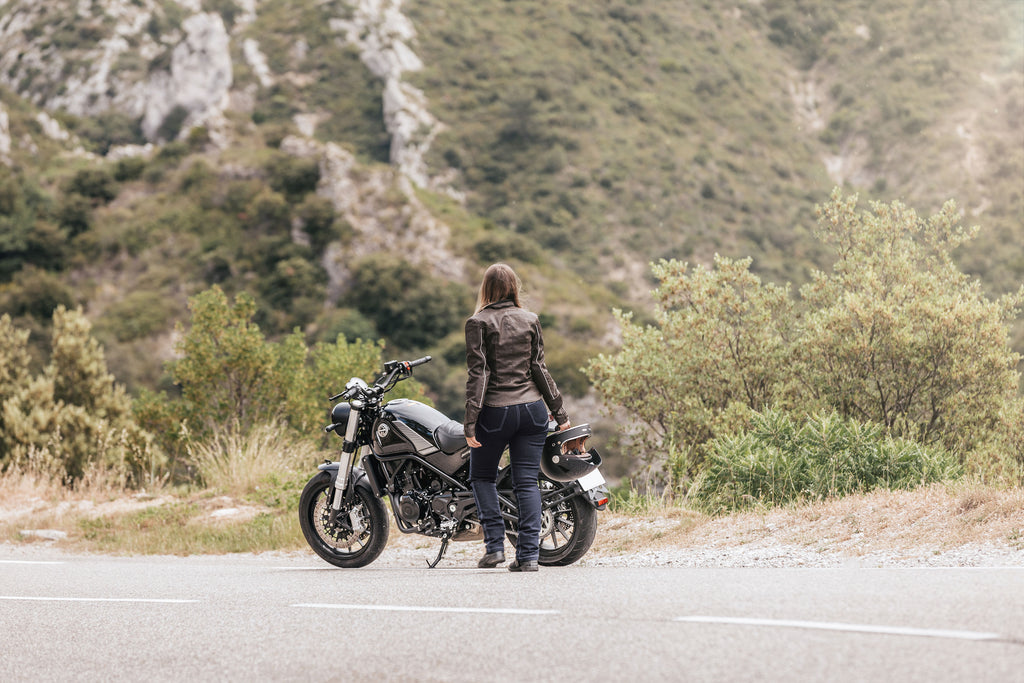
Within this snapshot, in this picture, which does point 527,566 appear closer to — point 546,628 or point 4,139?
point 546,628

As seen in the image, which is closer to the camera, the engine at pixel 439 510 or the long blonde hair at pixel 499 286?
the long blonde hair at pixel 499 286

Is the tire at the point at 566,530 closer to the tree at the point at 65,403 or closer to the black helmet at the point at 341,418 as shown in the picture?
the black helmet at the point at 341,418

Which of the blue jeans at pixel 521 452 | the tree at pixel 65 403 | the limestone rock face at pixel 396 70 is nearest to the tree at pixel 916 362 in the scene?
the blue jeans at pixel 521 452

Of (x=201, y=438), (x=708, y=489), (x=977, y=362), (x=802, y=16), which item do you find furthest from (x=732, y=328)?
(x=802, y=16)

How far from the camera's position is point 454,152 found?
89.4 metres

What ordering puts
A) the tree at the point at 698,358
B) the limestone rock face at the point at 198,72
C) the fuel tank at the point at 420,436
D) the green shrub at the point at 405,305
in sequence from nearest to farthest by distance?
the fuel tank at the point at 420,436 < the tree at the point at 698,358 < the green shrub at the point at 405,305 < the limestone rock face at the point at 198,72

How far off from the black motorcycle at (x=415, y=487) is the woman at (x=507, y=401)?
290mm

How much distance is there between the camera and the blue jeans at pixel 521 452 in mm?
7051

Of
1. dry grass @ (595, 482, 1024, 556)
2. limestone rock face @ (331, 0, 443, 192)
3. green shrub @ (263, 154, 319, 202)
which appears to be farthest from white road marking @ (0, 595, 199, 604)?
limestone rock face @ (331, 0, 443, 192)

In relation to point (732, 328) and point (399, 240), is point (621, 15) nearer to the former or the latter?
point (399, 240)

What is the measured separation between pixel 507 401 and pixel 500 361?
28cm

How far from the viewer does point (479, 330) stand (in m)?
7.02

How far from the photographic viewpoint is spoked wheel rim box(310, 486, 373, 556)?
8.10 meters

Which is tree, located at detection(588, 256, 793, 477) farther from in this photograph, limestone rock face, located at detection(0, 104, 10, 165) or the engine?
limestone rock face, located at detection(0, 104, 10, 165)
